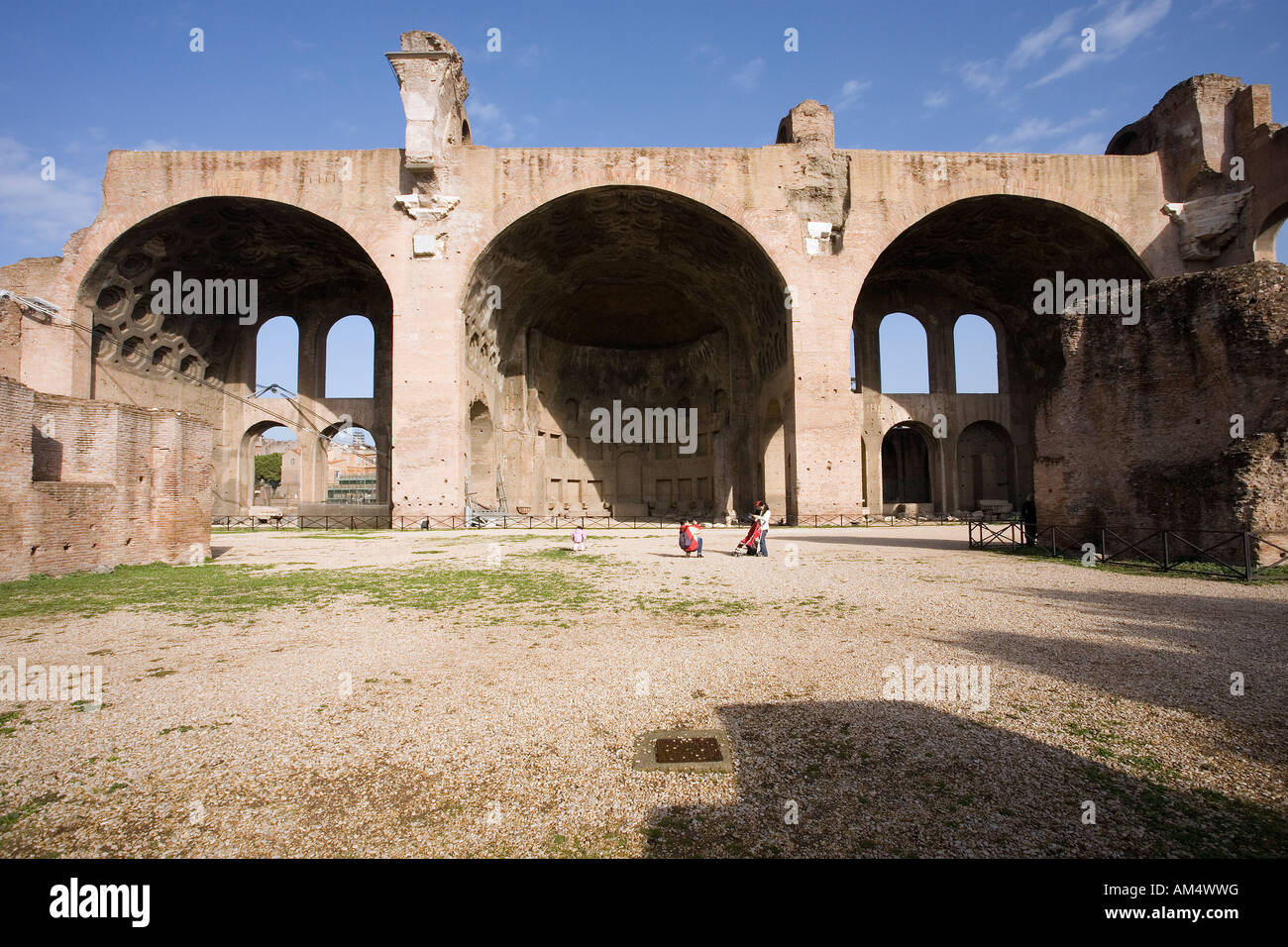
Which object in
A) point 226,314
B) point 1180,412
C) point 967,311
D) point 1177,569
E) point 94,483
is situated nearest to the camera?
point 1177,569

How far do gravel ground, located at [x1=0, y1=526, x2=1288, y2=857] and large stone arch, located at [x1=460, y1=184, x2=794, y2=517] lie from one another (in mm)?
17653

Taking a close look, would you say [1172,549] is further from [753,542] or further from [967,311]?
[967,311]

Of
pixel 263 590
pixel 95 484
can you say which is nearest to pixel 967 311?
pixel 263 590

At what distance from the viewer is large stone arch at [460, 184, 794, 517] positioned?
22703 mm

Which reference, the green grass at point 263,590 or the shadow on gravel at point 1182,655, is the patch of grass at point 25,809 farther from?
the shadow on gravel at point 1182,655

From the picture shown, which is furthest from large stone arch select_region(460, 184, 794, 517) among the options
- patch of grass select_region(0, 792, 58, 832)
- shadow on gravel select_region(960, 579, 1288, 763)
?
patch of grass select_region(0, 792, 58, 832)

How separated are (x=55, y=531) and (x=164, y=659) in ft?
21.0

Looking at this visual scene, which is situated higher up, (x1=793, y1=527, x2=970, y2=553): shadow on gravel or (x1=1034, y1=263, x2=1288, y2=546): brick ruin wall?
(x1=1034, y1=263, x2=1288, y2=546): brick ruin wall

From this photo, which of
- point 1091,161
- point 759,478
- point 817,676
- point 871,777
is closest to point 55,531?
point 817,676
